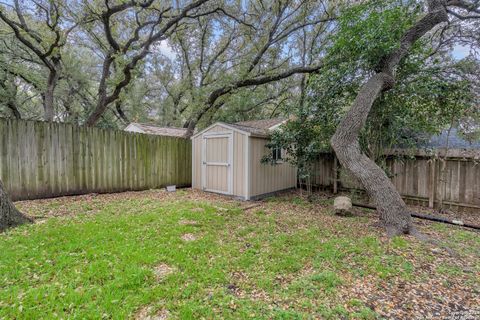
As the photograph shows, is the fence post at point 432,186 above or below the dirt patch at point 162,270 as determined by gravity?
above

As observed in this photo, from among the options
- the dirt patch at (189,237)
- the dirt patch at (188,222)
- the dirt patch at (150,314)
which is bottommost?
the dirt patch at (150,314)

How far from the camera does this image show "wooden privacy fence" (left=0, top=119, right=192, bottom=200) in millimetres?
5254

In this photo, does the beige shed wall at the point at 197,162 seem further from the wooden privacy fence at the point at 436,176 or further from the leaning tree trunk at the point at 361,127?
the wooden privacy fence at the point at 436,176

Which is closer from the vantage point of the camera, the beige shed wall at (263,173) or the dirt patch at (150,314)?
the dirt patch at (150,314)

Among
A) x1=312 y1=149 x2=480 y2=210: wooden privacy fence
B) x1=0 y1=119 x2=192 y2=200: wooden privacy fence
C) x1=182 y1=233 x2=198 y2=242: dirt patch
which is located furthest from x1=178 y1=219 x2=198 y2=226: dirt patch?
x1=312 y1=149 x2=480 y2=210: wooden privacy fence

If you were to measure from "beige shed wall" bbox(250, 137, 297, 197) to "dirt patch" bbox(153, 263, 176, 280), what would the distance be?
4194 millimetres

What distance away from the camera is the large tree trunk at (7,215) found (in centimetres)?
357

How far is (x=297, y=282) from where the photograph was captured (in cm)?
258

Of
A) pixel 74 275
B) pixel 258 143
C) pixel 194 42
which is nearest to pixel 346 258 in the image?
pixel 74 275

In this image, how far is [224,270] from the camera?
9.23 ft

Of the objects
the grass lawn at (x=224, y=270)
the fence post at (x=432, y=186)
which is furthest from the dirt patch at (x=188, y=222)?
the fence post at (x=432, y=186)

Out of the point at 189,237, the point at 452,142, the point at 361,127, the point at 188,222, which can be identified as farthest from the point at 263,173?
the point at 452,142

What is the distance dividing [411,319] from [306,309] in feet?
2.99

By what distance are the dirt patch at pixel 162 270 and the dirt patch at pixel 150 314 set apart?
502mm
